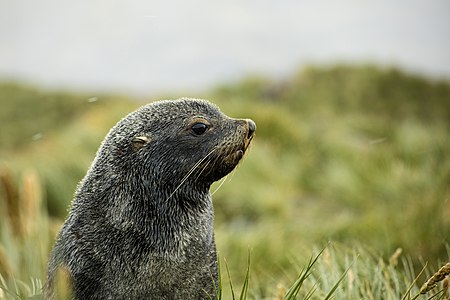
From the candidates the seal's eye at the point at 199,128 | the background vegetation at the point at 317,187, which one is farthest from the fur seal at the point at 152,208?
the background vegetation at the point at 317,187

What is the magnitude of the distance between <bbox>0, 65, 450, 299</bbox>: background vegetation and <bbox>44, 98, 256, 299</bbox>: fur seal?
365mm

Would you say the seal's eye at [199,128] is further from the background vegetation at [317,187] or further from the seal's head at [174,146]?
the background vegetation at [317,187]

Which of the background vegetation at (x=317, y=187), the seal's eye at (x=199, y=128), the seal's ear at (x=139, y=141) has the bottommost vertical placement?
the background vegetation at (x=317, y=187)

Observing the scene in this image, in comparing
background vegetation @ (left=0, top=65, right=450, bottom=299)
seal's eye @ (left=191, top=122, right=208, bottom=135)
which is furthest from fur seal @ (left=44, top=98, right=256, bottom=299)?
background vegetation @ (left=0, top=65, right=450, bottom=299)

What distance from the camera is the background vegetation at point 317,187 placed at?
14.5 ft

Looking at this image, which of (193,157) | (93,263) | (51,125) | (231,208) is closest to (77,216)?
(93,263)

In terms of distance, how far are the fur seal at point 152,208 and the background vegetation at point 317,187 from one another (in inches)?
14.4

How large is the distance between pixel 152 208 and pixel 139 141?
0.39m

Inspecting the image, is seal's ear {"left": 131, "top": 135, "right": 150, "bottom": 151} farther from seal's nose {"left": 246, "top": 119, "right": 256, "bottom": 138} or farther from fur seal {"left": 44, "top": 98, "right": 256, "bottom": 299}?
seal's nose {"left": 246, "top": 119, "right": 256, "bottom": 138}

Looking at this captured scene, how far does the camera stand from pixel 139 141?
3262 millimetres

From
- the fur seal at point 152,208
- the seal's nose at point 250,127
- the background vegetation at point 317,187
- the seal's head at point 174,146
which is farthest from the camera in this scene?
the background vegetation at point 317,187

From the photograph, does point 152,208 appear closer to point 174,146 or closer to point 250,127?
point 174,146

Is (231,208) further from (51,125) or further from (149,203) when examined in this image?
(51,125)

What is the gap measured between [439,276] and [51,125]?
2540 centimetres
